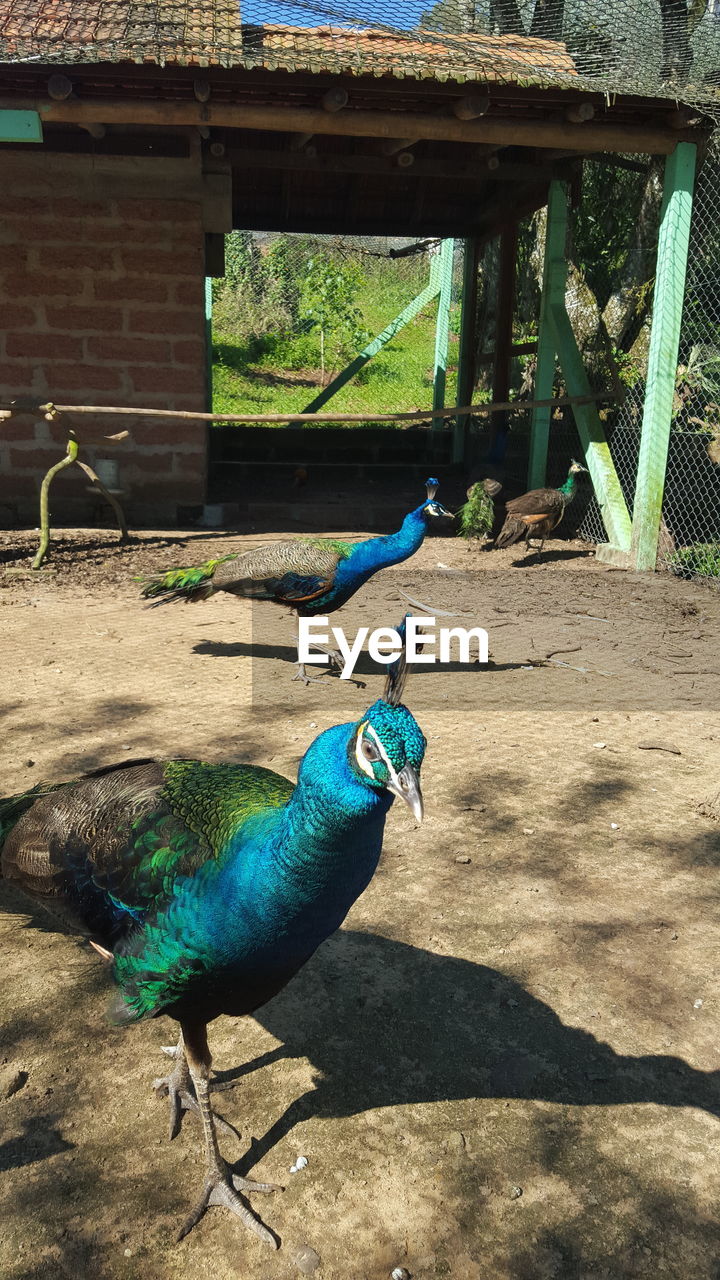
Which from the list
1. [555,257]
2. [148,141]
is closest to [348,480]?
[555,257]

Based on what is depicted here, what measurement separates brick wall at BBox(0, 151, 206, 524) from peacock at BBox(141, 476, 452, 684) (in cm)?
422

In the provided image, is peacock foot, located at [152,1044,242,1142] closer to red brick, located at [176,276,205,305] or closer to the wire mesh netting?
the wire mesh netting

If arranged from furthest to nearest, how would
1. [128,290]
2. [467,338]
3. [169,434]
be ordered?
[467,338], [169,434], [128,290]

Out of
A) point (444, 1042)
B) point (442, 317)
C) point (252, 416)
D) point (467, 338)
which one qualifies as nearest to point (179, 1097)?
point (444, 1042)

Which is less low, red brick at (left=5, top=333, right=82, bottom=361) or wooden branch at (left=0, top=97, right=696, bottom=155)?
wooden branch at (left=0, top=97, right=696, bottom=155)

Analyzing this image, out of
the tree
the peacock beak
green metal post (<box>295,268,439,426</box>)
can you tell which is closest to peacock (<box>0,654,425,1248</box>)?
the peacock beak

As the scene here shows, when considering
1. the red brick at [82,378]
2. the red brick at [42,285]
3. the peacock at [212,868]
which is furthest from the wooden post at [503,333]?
the peacock at [212,868]

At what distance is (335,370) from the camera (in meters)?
21.7

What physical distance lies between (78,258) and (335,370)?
1259cm

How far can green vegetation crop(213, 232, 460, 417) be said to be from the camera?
19.2 metres

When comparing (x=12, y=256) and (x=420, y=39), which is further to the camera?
(x=12, y=256)

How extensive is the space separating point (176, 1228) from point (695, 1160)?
4.18ft

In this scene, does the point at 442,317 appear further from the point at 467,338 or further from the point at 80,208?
the point at 80,208

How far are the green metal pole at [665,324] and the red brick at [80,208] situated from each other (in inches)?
219
